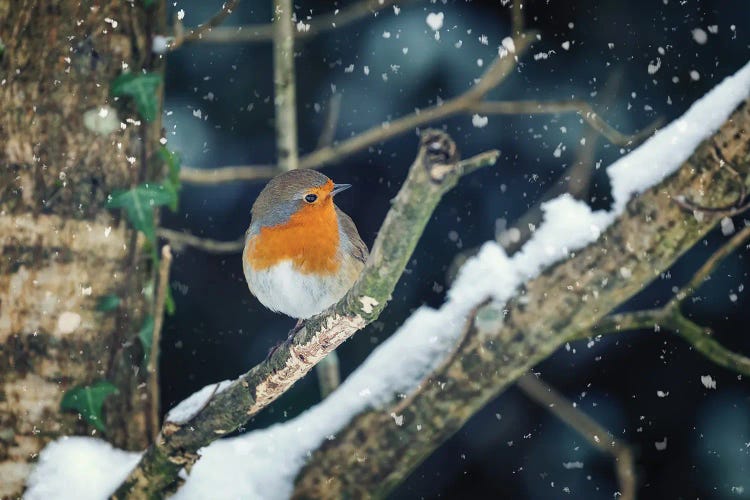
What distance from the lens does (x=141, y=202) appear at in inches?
108

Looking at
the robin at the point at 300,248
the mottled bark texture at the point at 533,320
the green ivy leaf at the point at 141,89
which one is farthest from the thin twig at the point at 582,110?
the green ivy leaf at the point at 141,89

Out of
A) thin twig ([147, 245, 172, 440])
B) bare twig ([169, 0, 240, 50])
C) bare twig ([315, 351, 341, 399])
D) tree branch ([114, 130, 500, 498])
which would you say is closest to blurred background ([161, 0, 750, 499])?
bare twig ([315, 351, 341, 399])

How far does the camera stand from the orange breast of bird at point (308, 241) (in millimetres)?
2623

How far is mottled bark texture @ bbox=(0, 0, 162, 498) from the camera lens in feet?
8.56

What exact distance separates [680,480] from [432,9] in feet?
9.78

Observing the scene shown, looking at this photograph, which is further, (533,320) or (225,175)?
(225,175)

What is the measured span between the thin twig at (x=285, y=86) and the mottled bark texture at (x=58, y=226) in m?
1.09

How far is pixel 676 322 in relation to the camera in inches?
123

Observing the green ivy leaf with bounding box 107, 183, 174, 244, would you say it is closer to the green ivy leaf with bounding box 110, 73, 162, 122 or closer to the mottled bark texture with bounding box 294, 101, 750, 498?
the green ivy leaf with bounding box 110, 73, 162, 122

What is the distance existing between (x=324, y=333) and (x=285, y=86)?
7.02 ft

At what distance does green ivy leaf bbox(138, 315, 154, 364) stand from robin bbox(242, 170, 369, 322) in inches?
15.7

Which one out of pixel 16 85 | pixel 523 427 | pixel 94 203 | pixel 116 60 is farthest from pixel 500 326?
pixel 523 427

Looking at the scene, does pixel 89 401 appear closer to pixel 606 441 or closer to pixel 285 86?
pixel 285 86

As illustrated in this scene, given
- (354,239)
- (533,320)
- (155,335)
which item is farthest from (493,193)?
(155,335)
